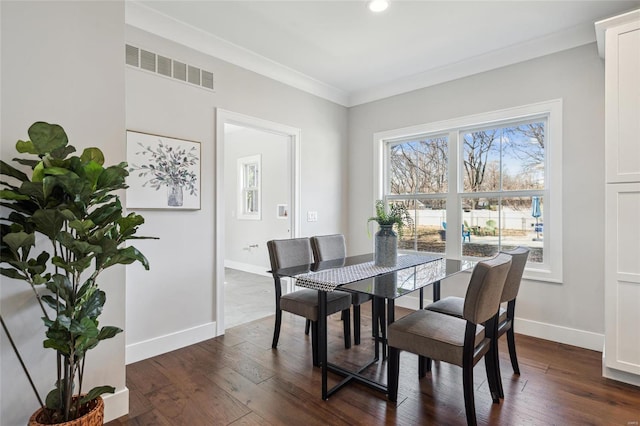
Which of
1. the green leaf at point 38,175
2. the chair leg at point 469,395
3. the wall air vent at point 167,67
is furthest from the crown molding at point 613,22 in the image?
the green leaf at point 38,175

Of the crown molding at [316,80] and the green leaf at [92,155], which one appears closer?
the green leaf at [92,155]

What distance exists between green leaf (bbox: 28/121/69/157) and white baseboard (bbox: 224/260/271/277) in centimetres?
454

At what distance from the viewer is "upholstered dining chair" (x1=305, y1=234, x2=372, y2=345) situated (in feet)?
9.14

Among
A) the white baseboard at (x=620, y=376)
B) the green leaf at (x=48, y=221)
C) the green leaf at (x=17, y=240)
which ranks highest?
the green leaf at (x=48, y=221)

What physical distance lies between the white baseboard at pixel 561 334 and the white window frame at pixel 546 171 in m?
0.44

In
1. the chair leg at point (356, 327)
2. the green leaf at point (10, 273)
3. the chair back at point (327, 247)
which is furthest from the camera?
the chair back at point (327, 247)

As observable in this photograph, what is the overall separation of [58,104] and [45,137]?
46cm

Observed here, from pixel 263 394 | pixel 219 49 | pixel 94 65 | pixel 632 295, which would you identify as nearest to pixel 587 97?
pixel 632 295

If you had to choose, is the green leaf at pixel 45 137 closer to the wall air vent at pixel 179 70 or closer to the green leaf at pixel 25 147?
the green leaf at pixel 25 147

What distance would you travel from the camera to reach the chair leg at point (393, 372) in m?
1.96

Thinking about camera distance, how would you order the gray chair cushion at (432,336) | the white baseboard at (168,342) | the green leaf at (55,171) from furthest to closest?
the white baseboard at (168,342)
the gray chair cushion at (432,336)
the green leaf at (55,171)

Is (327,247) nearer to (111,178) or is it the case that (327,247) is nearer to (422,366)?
(422,366)

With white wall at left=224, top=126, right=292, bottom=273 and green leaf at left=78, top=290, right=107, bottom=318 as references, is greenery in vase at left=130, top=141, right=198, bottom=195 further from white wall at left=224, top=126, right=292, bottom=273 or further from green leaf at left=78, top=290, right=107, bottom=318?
white wall at left=224, top=126, right=292, bottom=273

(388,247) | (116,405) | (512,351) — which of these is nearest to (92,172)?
(116,405)
